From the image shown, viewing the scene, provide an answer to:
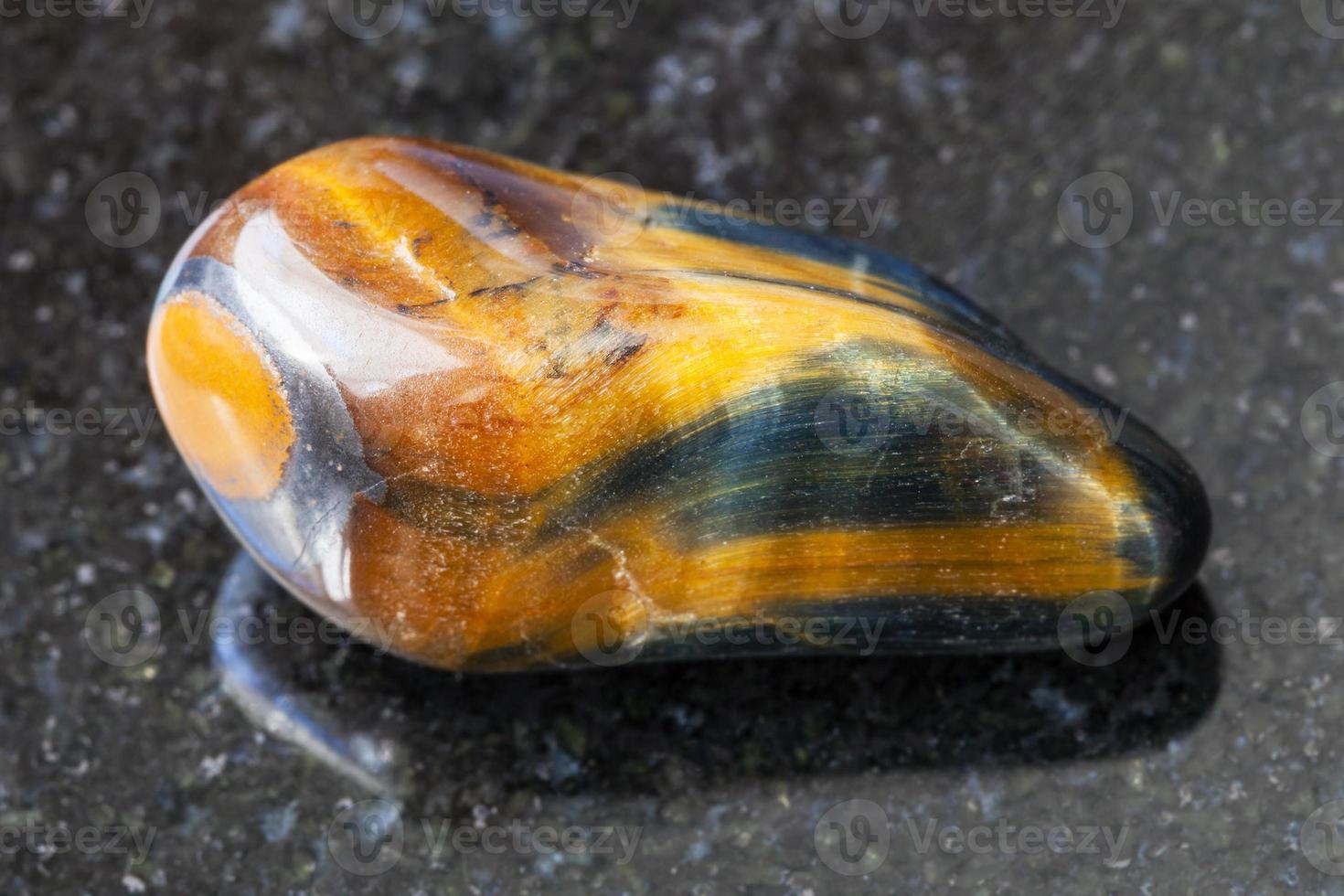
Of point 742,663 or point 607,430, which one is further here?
point 742,663

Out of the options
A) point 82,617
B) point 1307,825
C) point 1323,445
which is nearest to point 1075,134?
point 1323,445

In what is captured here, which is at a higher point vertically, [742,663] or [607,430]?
[607,430]

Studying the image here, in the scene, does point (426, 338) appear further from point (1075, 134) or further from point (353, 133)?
point (1075, 134)

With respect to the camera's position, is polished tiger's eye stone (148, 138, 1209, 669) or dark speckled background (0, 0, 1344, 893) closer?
polished tiger's eye stone (148, 138, 1209, 669)

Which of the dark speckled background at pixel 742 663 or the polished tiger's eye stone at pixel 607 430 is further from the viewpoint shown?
the dark speckled background at pixel 742 663
